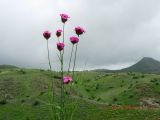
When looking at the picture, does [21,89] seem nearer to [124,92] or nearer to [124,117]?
[124,92]

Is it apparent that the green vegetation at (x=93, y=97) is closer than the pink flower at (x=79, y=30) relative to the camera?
No

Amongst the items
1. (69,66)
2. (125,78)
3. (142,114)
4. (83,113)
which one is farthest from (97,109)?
(125,78)

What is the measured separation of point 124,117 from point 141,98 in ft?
77.7

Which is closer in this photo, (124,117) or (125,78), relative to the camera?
(124,117)

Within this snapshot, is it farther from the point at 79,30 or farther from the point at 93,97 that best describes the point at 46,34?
the point at 93,97

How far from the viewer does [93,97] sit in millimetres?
64125

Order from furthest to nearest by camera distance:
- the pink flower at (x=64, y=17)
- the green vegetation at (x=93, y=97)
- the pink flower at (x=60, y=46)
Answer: the green vegetation at (x=93, y=97), the pink flower at (x=64, y=17), the pink flower at (x=60, y=46)

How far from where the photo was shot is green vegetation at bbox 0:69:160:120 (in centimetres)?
3691

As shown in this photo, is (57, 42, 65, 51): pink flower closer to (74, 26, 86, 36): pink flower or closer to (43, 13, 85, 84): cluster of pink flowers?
(43, 13, 85, 84): cluster of pink flowers

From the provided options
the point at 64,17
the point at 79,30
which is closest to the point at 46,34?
the point at 64,17

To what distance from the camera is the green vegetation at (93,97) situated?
1453 inches

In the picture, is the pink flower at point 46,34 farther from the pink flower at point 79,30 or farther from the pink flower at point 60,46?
the pink flower at point 79,30

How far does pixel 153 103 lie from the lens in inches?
2285

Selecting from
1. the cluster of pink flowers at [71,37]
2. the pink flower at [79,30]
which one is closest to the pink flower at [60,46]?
the cluster of pink flowers at [71,37]
